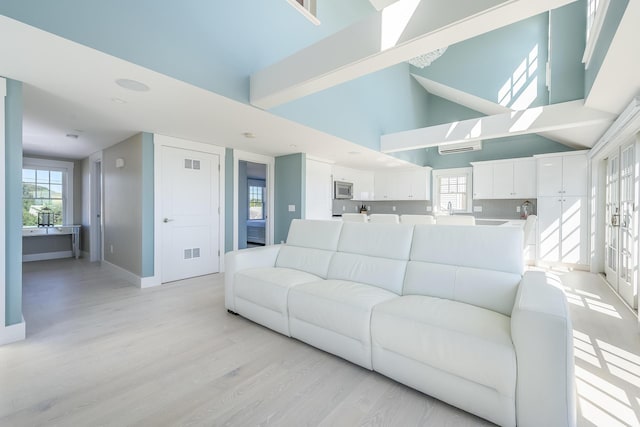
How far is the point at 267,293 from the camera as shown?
2492mm

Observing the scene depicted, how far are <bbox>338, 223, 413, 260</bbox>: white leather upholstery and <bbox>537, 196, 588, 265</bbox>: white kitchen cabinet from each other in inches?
169

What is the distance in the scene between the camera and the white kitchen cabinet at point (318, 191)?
5727 mm

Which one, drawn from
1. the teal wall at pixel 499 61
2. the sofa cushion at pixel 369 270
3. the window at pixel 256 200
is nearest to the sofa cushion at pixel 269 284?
the sofa cushion at pixel 369 270

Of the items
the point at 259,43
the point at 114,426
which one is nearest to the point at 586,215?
the point at 259,43

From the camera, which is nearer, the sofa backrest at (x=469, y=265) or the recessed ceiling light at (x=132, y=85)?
the sofa backrest at (x=469, y=265)

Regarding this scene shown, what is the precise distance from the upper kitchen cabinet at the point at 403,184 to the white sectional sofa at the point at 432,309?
15.3 ft

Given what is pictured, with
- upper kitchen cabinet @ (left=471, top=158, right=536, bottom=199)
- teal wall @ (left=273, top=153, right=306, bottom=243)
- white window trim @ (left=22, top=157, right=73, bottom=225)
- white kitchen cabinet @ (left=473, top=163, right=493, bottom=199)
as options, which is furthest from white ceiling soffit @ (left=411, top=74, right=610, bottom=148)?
white window trim @ (left=22, top=157, right=73, bottom=225)

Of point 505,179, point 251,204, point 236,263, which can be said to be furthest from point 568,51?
point 251,204

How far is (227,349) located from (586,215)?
19.7 feet

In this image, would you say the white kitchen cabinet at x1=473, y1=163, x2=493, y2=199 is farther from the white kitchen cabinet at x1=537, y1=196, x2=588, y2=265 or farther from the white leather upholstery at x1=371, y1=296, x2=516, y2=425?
the white leather upholstery at x1=371, y1=296, x2=516, y2=425

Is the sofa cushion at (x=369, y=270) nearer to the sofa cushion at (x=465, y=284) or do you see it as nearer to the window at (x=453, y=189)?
the sofa cushion at (x=465, y=284)

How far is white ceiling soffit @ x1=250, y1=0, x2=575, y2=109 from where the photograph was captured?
5.36ft

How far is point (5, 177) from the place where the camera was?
2.31 meters

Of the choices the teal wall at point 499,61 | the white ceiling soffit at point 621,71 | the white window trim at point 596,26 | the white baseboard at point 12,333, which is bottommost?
the white baseboard at point 12,333
